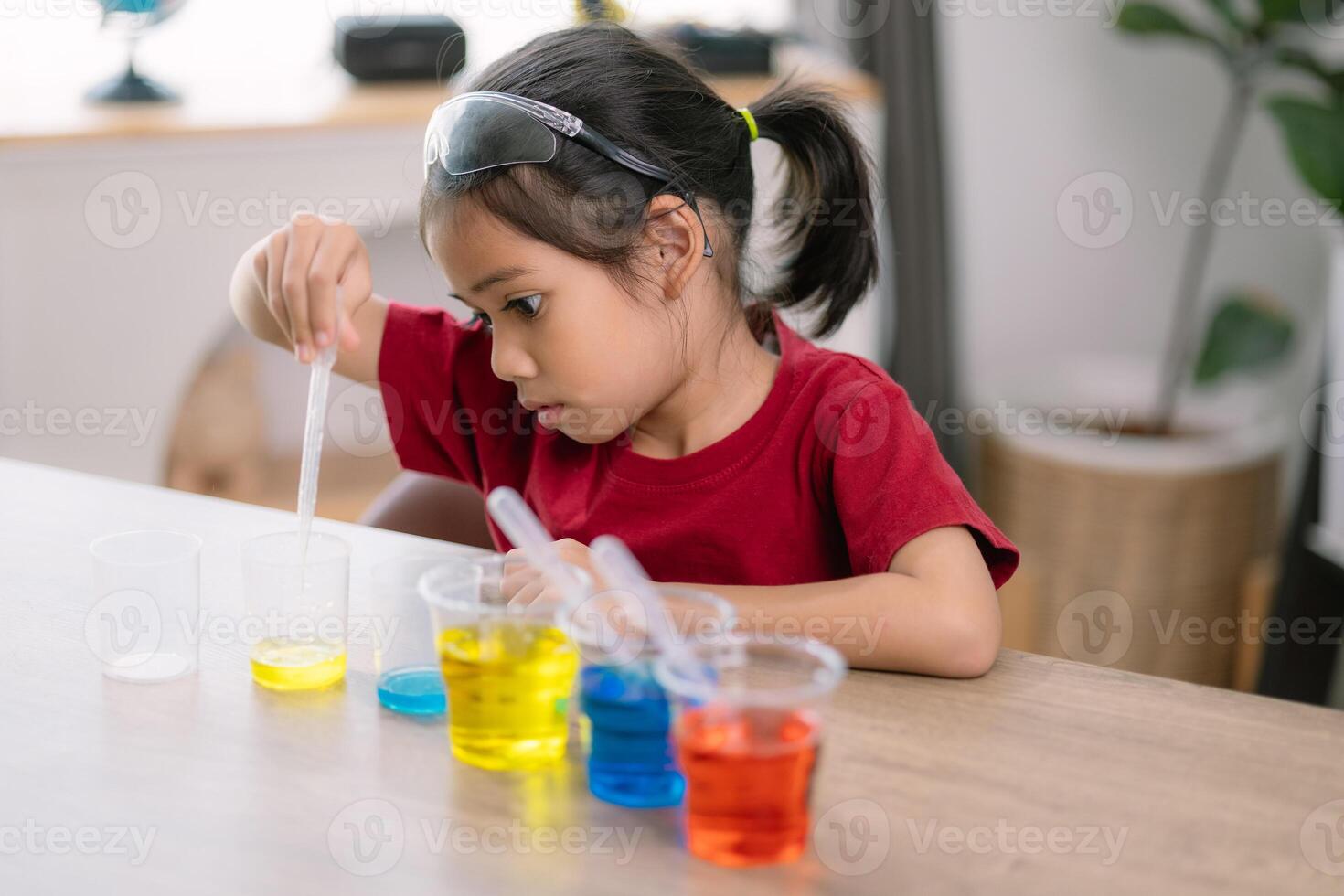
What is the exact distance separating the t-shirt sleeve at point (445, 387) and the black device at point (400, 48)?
132 cm

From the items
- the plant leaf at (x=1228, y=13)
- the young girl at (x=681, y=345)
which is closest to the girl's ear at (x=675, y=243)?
the young girl at (x=681, y=345)

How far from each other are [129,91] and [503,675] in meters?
2.02

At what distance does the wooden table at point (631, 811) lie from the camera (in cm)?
73

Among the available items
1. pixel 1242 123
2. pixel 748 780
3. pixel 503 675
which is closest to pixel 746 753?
pixel 748 780

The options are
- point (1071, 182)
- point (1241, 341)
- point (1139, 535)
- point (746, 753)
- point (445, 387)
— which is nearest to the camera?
point (746, 753)

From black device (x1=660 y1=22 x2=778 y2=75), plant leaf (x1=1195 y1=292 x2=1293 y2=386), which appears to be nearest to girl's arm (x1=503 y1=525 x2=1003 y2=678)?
black device (x1=660 y1=22 x2=778 y2=75)

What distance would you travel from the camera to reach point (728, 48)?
2678mm

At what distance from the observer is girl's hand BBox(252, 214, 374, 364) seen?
1.16 meters

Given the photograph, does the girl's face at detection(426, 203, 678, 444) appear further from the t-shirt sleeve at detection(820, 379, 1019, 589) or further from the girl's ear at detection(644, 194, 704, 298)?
the t-shirt sleeve at detection(820, 379, 1019, 589)

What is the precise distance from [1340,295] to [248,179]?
181cm

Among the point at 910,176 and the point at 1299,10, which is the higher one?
the point at 1299,10

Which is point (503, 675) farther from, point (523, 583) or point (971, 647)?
point (971, 647)

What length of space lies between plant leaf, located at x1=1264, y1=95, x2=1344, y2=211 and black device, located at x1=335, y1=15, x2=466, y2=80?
4.77ft

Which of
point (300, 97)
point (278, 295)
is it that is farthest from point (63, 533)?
point (300, 97)
